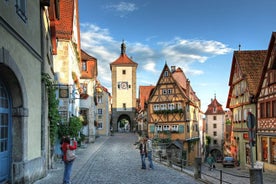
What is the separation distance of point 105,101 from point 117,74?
12.2 m

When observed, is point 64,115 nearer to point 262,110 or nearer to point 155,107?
point 262,110

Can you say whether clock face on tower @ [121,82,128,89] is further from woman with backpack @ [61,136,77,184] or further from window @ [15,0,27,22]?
window @ [15,0,27,22]

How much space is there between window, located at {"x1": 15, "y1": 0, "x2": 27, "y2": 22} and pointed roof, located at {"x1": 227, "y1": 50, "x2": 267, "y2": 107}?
68.0 feet

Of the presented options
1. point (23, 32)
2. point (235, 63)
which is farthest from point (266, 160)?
point (23, 32)

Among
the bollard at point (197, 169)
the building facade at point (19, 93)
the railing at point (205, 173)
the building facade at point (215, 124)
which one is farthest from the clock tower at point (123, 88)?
the building facade at point (19, 93)

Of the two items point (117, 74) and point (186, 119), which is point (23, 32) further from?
point (117, 74)

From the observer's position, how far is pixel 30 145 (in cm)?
1116

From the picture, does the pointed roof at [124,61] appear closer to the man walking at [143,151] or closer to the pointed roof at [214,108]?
the pointed roof at [214,108]

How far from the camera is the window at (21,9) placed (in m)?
9.82

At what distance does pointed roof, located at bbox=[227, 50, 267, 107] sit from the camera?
27875 millimetres

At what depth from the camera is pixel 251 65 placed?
29172 mm

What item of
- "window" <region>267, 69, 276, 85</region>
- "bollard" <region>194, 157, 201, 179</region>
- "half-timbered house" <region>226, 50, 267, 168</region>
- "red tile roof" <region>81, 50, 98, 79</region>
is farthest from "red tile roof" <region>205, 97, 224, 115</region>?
"bollard" <region>194, 157, 201, 179</region>

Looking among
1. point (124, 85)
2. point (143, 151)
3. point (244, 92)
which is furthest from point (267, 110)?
point (124, 85)

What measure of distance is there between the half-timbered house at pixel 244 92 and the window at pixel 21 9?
2047 centimetres
